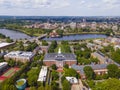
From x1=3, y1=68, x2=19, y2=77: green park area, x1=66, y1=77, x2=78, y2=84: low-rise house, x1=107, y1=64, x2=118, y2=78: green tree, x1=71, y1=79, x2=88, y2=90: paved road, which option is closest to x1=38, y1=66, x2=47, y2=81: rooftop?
x1=66, y1=77, x2=78, y2=84: low-rise house

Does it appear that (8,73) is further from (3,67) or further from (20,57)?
(20,57)

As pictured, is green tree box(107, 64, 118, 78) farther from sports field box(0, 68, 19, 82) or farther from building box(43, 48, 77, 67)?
sports field box(0, 68, 19, 82)

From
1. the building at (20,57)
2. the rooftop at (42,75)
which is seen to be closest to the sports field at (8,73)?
the building at (20,57)

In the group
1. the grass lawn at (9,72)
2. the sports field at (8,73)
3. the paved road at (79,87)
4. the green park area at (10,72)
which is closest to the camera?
the paved road at (79,87)

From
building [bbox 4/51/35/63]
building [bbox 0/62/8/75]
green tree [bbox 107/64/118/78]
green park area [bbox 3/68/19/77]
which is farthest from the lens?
building [bbox 4/51/35/63]

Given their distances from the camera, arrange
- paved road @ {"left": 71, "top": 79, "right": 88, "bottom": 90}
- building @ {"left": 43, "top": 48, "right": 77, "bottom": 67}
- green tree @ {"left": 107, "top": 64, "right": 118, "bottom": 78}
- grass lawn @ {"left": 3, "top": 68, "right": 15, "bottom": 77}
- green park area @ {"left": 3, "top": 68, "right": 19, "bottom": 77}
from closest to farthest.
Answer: paved road @ {"left": 71, "top": 79, "right": 88, "bottom": 90}
green tree @ {"left": 107, "top": 64, "right": 118, "bottom": 78}
grass lawn @ {"left": 3, "top": 68, "right": 15, "bottom": 77}
green park area @ {"left": 3, "top": 68, "right": 19, "bottom": 77}
building @ {"left": 43, "top": 48, "right": 77, "bottom": 67}

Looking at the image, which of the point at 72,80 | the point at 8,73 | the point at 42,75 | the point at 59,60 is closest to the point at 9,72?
the point at 8,73

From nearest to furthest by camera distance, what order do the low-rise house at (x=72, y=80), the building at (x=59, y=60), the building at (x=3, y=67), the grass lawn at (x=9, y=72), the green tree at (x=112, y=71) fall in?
the low-rise house at (x=72, y=80)
the green tree at (x=112, y=71)
the grass lawn at (x=9, y=72)
the building at (x=3, y=67)
the building at (x=59, y=60)

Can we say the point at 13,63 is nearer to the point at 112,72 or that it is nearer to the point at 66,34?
the point at 112,72

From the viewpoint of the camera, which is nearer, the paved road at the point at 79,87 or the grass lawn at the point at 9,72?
the paved road at the point at 79,87

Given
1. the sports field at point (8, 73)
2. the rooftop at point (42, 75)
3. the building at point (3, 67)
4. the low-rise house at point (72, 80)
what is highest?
the rooftop at point (42, 75)

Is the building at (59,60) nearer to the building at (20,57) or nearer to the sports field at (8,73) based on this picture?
the building at (20,57)

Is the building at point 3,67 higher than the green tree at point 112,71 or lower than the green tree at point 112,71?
lower

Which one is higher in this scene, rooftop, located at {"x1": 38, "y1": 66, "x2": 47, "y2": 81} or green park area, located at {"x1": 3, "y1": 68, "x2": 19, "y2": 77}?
rooftop, located at {"x1": 38, "y1": 66, "x2": 47, "y2": 81}
